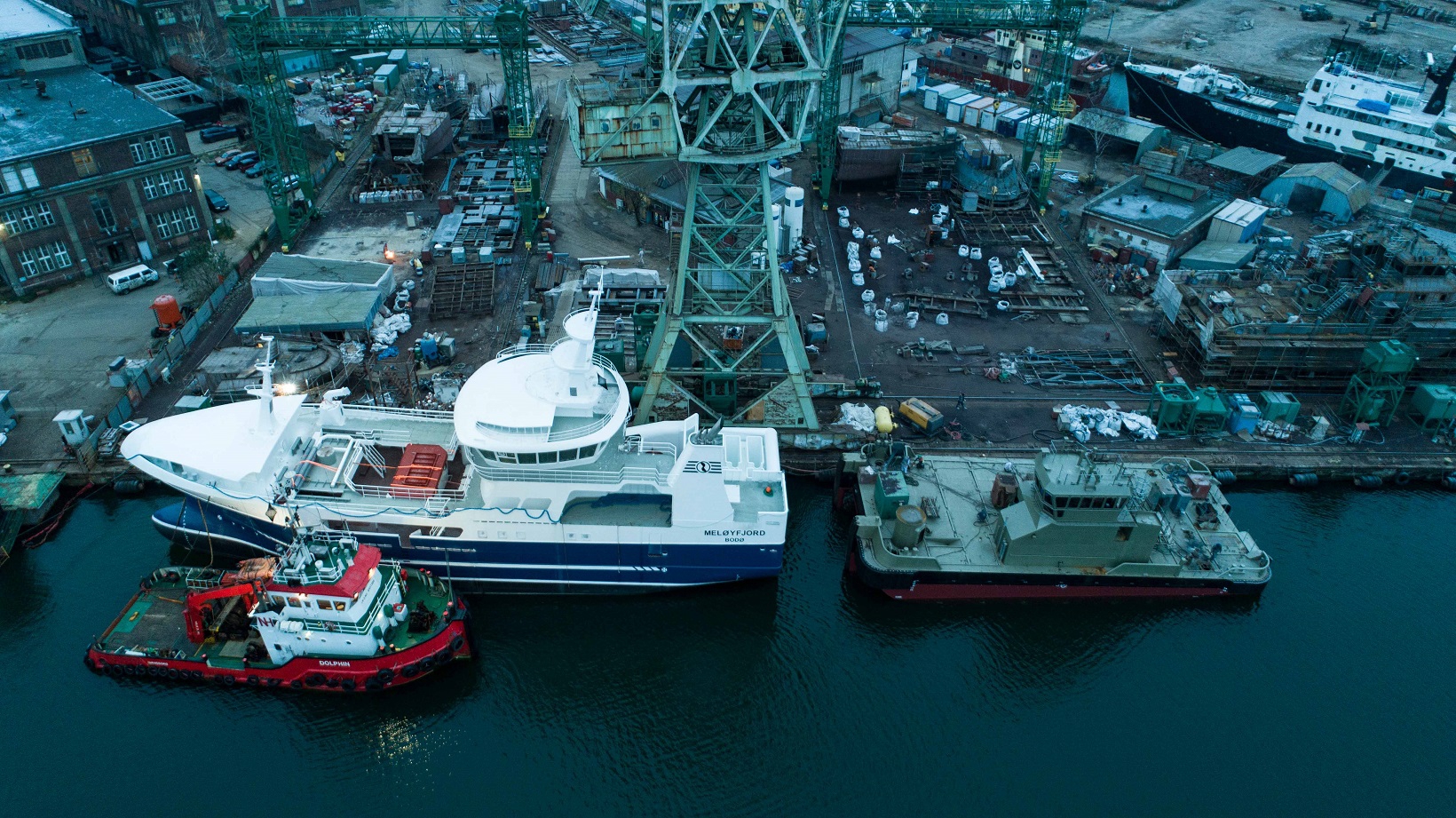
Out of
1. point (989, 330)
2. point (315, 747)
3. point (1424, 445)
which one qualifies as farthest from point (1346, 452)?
point (315, 747)

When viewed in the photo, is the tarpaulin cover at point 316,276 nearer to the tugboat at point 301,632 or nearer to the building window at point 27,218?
the building window at point 27,218

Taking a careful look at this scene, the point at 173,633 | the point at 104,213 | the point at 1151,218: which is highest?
the point at 104,213

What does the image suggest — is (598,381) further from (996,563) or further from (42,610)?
(42,610)

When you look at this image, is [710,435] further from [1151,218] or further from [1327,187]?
[1327,187]

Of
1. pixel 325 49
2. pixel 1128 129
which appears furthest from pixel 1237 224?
pixel 325 49

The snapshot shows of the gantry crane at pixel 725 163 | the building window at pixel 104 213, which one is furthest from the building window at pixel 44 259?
the gantry crane at pixel 725 163

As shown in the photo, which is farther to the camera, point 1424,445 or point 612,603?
point 1424,445
